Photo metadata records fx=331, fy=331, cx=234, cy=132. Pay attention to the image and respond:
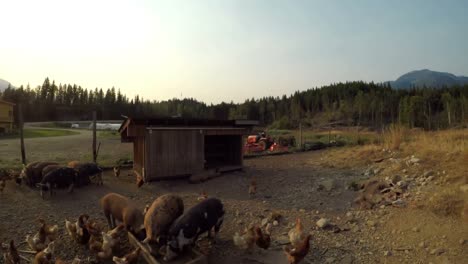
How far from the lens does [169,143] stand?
13102 mm

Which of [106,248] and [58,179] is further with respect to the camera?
[58,179]

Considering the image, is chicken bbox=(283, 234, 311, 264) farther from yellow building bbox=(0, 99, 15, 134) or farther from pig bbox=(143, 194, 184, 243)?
yellow building bbox=(0, 99, 15, 134)

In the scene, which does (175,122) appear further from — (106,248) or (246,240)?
(246,240)

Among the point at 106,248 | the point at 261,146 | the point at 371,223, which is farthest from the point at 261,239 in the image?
the point at 261,146

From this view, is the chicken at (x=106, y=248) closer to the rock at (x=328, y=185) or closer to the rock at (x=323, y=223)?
the rock at (x=323, y=223)

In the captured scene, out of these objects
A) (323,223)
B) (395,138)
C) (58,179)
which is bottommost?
(323,223)

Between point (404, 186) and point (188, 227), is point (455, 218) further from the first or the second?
point (188, 227)

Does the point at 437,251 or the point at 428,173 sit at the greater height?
the point at 428,173

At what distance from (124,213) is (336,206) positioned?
5.98m

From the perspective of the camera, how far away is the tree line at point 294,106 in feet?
217

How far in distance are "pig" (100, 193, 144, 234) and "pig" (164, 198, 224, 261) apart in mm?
1138

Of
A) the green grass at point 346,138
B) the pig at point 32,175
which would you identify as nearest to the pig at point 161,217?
the pig at point 32,175

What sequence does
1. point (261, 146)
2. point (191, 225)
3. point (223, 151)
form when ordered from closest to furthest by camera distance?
1. point (191, 225)
2. point (223, 151)
3. point (261, 146)

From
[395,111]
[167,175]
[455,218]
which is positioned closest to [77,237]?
[167,175]
